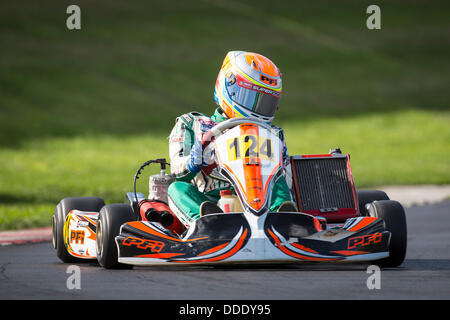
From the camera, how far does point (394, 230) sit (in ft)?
25.4

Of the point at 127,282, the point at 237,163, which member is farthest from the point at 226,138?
the point at 127,282

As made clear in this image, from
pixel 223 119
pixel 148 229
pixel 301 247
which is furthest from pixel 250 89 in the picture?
pixel 301 247

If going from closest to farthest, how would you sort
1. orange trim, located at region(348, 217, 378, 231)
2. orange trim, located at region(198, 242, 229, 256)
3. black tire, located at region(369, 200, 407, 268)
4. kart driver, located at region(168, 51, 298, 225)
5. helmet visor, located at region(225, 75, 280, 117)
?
orange trim, located at region(198, 242, 229, 256) → orange trim, located at region(348, 217, 378, 231) → black tire, located at region(369, 200, 407, 268) → kart driver, located at region(168, 51, 298, 225) → helmet visor, located at region(225, 75, 280, 117)

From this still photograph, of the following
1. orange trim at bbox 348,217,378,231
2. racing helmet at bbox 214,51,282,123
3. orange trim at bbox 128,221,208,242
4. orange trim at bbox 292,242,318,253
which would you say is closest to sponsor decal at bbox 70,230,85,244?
orange trim at bbox 128,221,208,242

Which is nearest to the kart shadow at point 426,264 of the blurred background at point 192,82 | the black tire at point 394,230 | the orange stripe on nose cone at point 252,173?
the black tire at point 394,230

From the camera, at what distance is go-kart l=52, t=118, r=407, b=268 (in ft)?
22.9

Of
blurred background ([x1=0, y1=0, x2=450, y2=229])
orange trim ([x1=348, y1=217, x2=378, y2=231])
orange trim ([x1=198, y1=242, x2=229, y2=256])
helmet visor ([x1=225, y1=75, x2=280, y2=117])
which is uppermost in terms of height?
blurred background ([x1=0, y1=0, x2=450, y2=229])

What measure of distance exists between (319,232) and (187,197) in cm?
122

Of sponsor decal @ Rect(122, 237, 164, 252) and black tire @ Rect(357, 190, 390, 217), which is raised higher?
black tire @ Rect(357, 190, 390, 217)

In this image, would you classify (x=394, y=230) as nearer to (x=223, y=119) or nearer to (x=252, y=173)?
(x=252, y=173)

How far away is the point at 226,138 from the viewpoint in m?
7.73

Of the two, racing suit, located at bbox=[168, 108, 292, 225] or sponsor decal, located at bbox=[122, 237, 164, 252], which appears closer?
sponsor decal, located at bbox=[122, 237, 164, 252]

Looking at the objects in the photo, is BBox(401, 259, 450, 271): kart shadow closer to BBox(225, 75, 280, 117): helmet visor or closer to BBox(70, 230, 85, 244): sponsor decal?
BBox(225, 75, 280, 117): helmet visor

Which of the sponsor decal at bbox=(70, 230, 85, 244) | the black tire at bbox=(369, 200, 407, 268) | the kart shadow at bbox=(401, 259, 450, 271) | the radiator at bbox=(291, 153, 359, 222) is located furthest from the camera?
the radiator at bbox=(291, 153, 359, 222)
